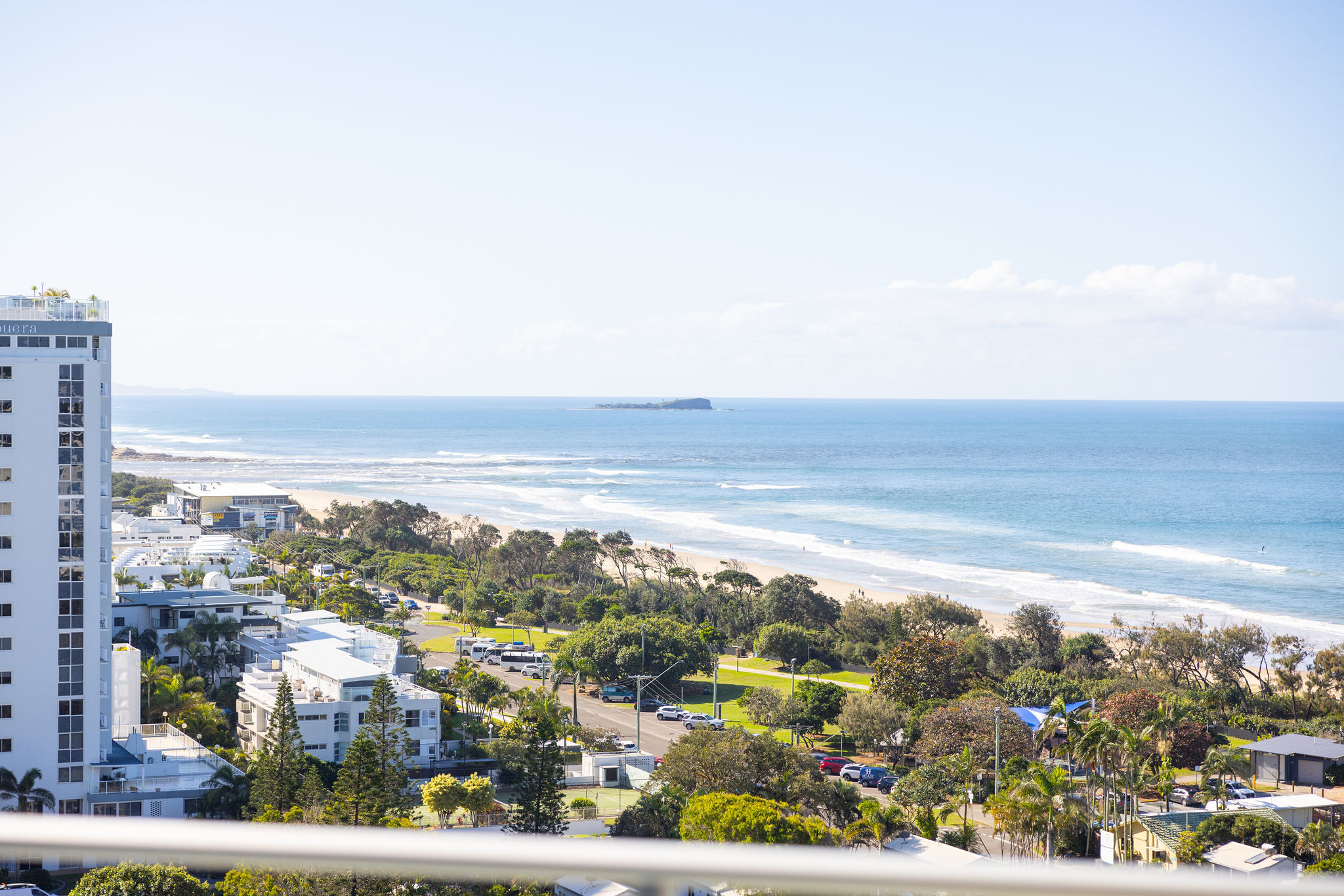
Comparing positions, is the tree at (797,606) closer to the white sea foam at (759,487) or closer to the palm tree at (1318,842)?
the palm tree at (1318,842)

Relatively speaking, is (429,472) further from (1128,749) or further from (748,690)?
(1128,749)

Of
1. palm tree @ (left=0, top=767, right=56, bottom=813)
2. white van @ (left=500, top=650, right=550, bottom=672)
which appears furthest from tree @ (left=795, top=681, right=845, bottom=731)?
palm tree @ (left=0, top=767, right=56, bottom=813)

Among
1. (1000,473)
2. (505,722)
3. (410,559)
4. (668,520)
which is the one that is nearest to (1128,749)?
(505,722)

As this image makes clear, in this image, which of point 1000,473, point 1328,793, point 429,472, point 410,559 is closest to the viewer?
point 1328,793

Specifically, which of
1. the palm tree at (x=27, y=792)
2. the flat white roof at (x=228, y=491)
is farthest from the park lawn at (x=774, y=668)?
the flat white roof at (x=228, y=491)

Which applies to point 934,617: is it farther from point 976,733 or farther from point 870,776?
point 870,776

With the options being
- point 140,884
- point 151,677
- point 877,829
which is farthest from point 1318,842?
point 151,677

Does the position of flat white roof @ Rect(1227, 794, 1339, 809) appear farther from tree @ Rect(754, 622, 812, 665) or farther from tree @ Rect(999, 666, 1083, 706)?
tree @ Rect(754, 622, 812, 665)
